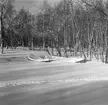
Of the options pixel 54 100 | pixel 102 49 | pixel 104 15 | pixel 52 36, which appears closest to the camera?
pixel 54 100

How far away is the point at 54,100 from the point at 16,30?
35.2 m

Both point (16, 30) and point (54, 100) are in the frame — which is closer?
point (54, 100)

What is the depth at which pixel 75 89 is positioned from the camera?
4547 millimetres

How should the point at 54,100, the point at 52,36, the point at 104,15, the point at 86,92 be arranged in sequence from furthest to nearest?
the point at 52,36, the point at 104,15, the point at 86,92, the point at 54,100

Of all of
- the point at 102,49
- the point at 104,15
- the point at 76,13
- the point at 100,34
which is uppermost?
the point at 76,13

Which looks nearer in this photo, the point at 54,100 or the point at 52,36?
the point at 54,100

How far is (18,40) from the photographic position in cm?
4369

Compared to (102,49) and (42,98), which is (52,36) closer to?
(102,49)

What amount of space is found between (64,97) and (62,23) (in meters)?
15.4

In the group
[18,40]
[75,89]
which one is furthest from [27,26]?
[75,89]

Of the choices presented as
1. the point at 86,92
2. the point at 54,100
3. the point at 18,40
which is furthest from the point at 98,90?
the point at 18,40

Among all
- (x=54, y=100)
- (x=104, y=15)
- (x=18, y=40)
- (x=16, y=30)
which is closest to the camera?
(x=54, y=100)

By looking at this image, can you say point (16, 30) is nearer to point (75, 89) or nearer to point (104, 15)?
point (104, 15)

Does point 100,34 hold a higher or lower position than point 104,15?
lower
